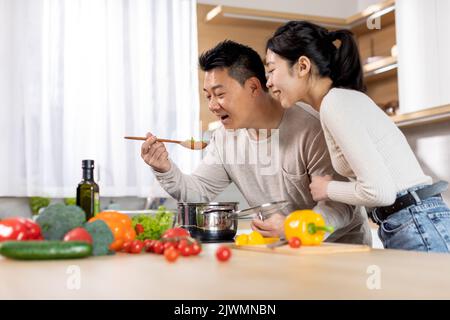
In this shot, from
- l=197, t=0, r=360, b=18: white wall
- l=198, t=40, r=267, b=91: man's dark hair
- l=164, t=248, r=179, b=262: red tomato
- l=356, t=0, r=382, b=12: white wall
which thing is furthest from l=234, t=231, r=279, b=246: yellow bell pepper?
l=356, t=0, r=382, b=12: white wall

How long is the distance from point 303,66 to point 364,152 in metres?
0.50

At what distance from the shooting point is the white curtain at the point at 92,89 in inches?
147

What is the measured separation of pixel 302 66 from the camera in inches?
79.7

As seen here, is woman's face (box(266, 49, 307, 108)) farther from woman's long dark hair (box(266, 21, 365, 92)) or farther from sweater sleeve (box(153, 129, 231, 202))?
sweater sleeve (box(153, 129, 231, 202))

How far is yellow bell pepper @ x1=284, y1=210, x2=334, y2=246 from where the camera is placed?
1.49m

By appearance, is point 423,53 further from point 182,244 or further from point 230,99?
point 182,244

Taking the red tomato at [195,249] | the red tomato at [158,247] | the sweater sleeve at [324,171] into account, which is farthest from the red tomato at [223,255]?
the sweater sleeve at [324,171]

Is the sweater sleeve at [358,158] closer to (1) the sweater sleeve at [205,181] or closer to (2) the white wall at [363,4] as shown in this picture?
(1) the sweater sleeve at [205,181]

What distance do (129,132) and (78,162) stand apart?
39 centimetres

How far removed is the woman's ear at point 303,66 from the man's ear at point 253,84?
1.52 feet

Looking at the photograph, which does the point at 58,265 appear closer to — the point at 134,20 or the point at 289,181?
the point at 289,181

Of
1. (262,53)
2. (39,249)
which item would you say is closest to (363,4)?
(262,53)
